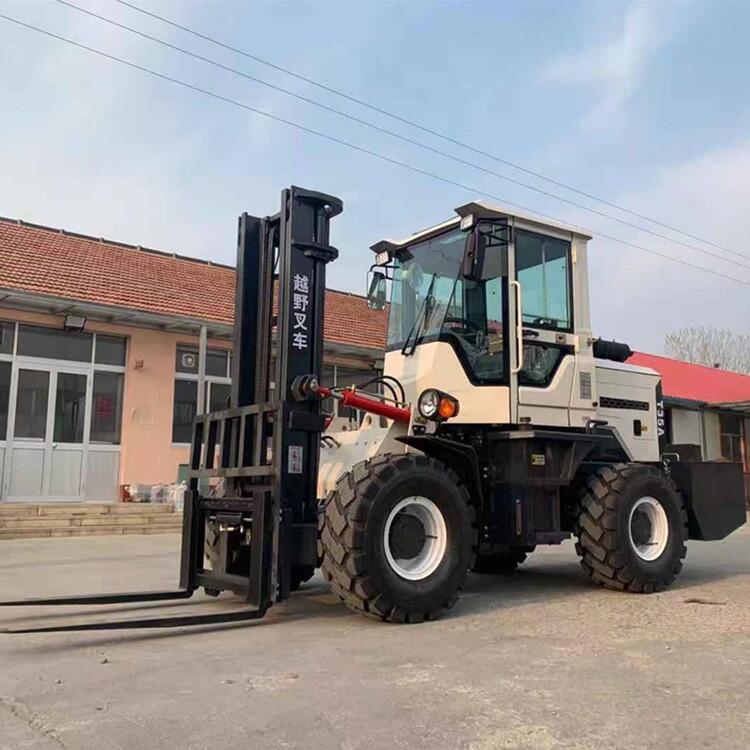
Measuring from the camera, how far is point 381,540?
18.1ft

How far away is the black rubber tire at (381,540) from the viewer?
5.43 m

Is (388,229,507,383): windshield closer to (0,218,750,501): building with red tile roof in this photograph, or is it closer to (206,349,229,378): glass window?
(0,218,750,501): building with red tile roof

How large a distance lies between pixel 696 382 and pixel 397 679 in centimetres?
2730

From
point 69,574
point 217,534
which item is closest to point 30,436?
point 69,574

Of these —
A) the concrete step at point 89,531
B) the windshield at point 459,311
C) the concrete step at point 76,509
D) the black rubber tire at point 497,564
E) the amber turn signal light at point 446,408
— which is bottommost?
the black rubber tire at point 497,564

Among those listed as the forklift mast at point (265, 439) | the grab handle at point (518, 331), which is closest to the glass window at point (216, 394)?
the forklift mast at point (265, 439)

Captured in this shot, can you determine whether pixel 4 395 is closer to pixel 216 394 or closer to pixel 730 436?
pixel 216 394

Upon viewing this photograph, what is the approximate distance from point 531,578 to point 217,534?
398 cm

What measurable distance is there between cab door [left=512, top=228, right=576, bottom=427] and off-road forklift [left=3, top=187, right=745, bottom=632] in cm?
2

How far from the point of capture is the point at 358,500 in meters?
5.49

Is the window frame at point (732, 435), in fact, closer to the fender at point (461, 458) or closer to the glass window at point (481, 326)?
the glass window at point (481, 326)

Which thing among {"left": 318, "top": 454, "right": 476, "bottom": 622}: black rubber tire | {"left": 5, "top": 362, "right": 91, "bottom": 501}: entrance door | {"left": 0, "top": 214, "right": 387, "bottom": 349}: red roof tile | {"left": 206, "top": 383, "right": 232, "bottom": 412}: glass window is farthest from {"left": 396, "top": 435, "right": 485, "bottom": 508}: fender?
{"left": 206, "top": 383, "right": 232, "bottom": 412}: glass window

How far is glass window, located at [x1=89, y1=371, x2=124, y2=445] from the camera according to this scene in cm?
1512

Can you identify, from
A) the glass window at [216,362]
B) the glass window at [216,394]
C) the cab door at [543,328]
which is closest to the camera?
the cab door at [543,328]
